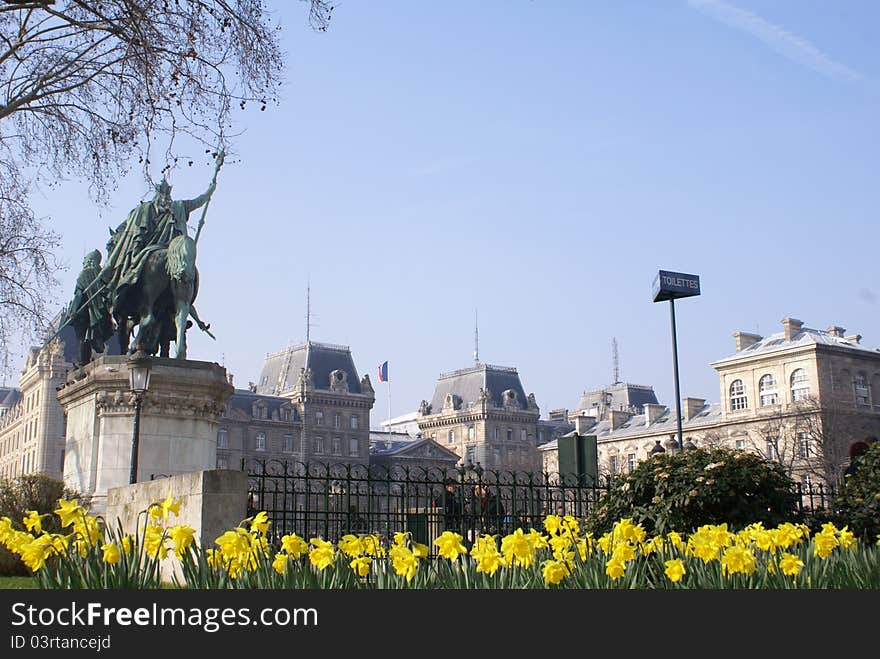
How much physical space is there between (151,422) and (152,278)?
9.19 feet

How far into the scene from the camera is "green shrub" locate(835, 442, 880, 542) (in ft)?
46.3

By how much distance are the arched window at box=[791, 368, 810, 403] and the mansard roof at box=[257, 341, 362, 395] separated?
5842 cm

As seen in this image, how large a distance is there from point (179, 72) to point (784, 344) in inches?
3019

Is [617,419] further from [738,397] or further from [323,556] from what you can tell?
[323,556]

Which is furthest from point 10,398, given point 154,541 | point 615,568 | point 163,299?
point 615,568

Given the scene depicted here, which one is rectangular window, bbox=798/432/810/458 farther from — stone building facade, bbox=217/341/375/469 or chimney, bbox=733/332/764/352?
stone building facade, bbox=217/341/375/469

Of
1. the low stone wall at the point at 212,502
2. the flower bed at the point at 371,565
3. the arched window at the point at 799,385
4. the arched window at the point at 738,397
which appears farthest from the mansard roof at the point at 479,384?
the flower bed at the point at 371,565

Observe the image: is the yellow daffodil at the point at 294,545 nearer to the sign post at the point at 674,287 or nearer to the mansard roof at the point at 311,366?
the sign post at the point at 674,287

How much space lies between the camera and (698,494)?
Result: 38.5 ft

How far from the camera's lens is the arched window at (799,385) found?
81.4 meters

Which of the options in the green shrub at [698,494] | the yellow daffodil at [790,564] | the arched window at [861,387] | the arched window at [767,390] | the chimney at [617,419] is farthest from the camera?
the chimney at [617,419]

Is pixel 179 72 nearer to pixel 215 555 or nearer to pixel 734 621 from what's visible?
pixel 215 555

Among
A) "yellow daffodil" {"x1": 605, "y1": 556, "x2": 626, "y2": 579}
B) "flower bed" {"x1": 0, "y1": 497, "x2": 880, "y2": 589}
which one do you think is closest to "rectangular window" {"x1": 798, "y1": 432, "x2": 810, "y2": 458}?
"flower bed" {"x1": 0, "y1": 497, "x2": 880, "y2": 589}

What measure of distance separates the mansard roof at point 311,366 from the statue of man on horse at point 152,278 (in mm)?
104149
